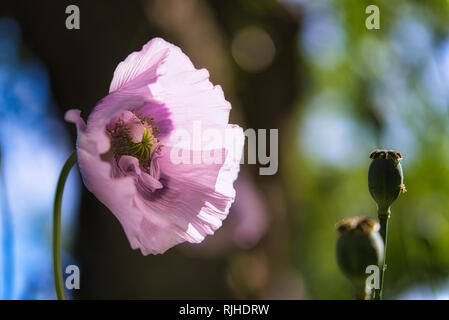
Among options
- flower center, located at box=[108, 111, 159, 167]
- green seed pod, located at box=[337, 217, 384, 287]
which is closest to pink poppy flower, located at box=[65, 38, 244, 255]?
flower center, located at box=[108, 111, 159, 167]

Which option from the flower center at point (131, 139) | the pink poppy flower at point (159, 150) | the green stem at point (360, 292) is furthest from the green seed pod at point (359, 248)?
the flower center at point (131, 139)

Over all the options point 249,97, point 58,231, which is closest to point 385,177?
point 58,231

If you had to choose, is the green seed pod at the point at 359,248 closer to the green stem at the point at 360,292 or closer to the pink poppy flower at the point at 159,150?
the green stem at the point at 360,292

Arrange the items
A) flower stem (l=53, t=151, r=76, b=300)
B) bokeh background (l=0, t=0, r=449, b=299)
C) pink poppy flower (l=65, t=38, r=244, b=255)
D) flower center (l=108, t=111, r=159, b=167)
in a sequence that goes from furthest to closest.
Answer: bokeh background (l=0, t=0, r=449, b=299)
flower center (l=108, t=111, r=159, b=167)
pink poppy flower (l=65, t=38, r=244, b=255)
flower stem (l=53, t=151, r=76, b=300)

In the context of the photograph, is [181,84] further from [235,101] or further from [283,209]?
[283,209]

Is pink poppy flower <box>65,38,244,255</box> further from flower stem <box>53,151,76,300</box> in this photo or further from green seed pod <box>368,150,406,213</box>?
green seed pod <box>368,150,406,213</box>
